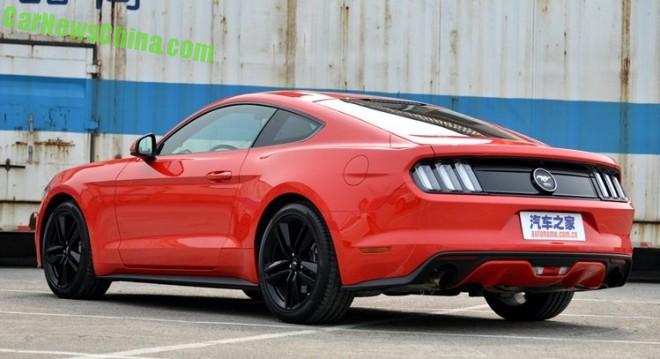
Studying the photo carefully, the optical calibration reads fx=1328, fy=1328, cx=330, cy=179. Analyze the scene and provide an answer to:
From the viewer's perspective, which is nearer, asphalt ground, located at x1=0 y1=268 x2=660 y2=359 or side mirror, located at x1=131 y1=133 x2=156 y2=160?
asphalt ground, located at x1=0 y1=268 x2=660 y2=359

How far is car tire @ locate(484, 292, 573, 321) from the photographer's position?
7445 millimetres

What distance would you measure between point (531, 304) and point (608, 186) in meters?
0.94

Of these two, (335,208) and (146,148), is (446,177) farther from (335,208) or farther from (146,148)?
(146,148)

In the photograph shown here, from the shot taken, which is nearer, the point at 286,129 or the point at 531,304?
the point at 286,129

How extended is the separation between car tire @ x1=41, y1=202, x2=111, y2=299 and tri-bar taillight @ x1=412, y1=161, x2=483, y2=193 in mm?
2784

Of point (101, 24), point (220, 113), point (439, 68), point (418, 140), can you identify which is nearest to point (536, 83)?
point (439, 68)

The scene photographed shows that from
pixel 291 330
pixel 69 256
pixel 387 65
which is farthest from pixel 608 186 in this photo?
pixel 387 65

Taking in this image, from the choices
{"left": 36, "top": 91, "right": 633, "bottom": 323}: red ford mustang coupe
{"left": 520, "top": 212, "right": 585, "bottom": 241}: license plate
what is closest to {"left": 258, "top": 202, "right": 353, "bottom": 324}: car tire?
{"left": 36, "top": 91, "right": 633, "bottom": 323}: red ford mustang coupe

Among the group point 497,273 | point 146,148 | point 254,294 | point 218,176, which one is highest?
point 146,148

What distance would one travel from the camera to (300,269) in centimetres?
667

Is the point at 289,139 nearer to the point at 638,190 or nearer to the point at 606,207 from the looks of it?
the point at 606,207

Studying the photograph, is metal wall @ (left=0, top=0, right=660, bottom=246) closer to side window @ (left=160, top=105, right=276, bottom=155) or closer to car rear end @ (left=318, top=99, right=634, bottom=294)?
side window @ (left=160, top=105, right=276, bottom=155)

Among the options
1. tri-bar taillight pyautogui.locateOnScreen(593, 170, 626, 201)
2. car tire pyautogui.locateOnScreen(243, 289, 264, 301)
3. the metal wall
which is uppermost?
the metal wall

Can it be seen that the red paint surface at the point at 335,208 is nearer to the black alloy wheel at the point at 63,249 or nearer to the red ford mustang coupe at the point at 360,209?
the red ford mustang coupe at the point at 360,209
